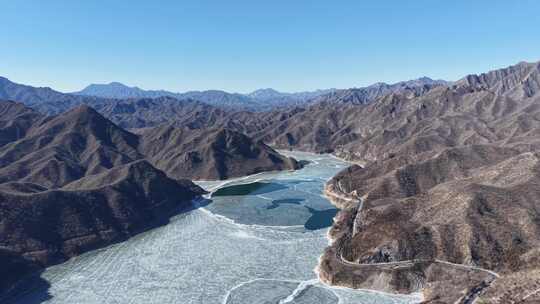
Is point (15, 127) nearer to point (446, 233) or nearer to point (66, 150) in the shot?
point (66, 150)

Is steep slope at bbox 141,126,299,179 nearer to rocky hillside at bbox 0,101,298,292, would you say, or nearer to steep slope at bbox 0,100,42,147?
rocky hillside at bbox 0,101,298,292

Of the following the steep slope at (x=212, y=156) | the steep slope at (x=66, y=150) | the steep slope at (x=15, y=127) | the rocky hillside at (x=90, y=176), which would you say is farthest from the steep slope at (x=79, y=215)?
Answer: the steep slope at (x=15, y=127)

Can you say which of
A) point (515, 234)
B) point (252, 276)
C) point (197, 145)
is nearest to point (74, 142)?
point (197, 145)

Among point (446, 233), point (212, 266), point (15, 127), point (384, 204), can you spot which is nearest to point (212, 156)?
point (384, 204)

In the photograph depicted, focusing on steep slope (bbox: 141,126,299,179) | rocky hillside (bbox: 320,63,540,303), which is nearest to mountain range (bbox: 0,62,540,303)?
rocky hillside (bbox: 320,63,540,303)

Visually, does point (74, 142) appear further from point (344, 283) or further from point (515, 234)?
point (515, 234)

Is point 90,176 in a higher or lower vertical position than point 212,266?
higher

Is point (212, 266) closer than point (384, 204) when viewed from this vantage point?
Yes
